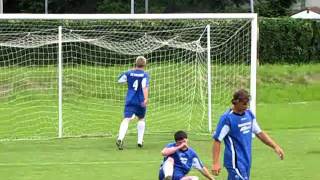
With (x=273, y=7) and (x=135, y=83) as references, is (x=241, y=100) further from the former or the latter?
(x=273, y=7)

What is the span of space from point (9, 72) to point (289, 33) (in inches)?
761

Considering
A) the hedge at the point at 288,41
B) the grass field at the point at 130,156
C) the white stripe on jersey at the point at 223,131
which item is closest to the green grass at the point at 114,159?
the grass field at the point at 130,156

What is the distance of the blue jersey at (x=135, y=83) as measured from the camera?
16.9 m

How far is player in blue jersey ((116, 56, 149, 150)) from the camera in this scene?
1677cm

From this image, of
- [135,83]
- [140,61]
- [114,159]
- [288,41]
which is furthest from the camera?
[288,41]

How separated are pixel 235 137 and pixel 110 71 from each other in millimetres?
14559

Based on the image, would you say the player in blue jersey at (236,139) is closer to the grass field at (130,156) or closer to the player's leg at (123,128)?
the grass field at (130,156)

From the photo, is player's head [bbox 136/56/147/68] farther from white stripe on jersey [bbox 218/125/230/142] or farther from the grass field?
white stripe on jersey [bbox 218/125/230/142]

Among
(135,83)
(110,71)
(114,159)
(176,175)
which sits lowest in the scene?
(114,159)

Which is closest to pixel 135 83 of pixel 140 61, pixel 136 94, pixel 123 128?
pixel 136 94

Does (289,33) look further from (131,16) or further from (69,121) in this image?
(131,16)

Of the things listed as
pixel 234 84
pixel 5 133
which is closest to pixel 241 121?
pixel 5 133

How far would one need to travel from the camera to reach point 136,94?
55.6 feet

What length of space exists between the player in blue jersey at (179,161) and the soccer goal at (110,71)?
968 cm
